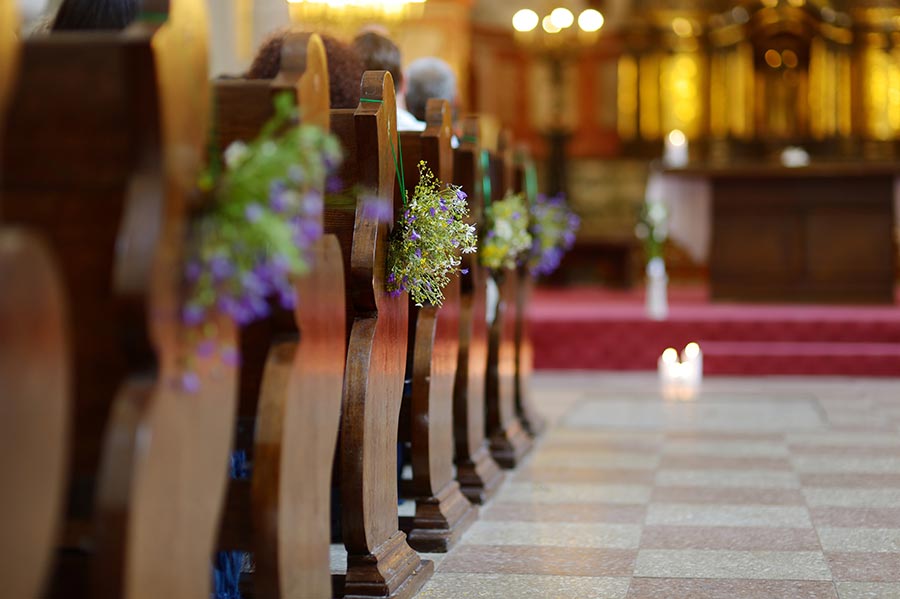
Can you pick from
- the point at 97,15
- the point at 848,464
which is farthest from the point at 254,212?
the point at 848,464

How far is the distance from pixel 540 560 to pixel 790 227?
20.7 ft

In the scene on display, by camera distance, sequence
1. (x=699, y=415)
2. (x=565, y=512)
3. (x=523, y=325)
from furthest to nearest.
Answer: (x=699, y=415)
(x=523, y=325)
(x=565, y=512)

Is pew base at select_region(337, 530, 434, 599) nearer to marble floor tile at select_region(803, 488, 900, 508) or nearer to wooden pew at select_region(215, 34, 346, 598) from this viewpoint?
wooden pew at select_region(215, 34, 346, 598)

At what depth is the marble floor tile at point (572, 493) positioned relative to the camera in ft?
15.0

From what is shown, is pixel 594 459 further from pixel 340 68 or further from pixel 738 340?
pixel 738 340

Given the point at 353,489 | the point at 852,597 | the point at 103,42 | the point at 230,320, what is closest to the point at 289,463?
the point at 230,320

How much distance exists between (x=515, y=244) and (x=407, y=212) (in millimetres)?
1599

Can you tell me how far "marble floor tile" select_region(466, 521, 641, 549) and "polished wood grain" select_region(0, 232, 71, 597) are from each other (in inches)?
90.2

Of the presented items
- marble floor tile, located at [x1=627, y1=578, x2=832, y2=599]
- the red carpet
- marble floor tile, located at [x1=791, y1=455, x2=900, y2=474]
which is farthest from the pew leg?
the red carpet

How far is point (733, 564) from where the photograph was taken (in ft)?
11.7

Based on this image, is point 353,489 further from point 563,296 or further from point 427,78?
point 563,296

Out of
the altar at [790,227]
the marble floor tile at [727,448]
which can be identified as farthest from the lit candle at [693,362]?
the marble floor tile at [727,448]

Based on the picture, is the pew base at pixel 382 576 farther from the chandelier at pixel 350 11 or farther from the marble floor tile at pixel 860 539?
the chandelier at pixel 350 11

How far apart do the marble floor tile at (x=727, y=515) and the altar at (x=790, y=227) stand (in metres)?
5.22
